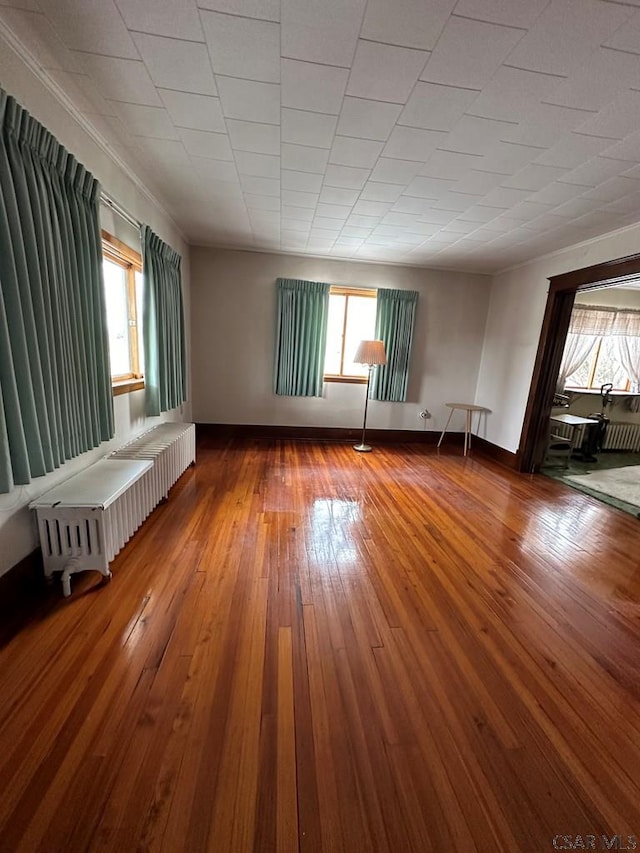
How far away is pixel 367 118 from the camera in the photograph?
5.94 feet

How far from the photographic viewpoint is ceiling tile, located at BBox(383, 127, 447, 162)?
74.8 inches

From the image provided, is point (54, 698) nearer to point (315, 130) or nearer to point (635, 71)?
point (315, 130)

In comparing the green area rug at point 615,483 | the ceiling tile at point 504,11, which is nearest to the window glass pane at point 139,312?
the ceiling tile at point 504,11

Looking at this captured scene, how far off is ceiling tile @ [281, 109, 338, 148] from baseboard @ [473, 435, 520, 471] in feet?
12.9

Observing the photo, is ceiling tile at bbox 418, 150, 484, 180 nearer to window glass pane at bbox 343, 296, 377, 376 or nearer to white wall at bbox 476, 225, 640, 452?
white wall at bbox 476, 225, 640, 452

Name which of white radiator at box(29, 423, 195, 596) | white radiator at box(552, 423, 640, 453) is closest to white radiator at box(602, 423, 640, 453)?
white radiator at box(552, 423, 640, 453)

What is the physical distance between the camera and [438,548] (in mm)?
2350

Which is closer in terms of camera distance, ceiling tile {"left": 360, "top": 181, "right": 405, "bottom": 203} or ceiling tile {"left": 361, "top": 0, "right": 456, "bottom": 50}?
ceiling tile {"left": 361, "top": 0, "right": 456, "bottom": 50}

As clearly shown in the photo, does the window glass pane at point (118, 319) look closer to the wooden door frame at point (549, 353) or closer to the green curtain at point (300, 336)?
the green curtain at point (300, 336)

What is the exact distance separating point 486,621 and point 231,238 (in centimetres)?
454

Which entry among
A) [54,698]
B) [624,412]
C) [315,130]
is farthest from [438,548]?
[624,412]

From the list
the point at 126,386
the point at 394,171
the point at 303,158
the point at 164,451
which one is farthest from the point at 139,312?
the point at 394,171

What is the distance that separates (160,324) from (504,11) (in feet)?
9.52

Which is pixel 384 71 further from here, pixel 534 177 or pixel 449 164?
pixel 534 177
